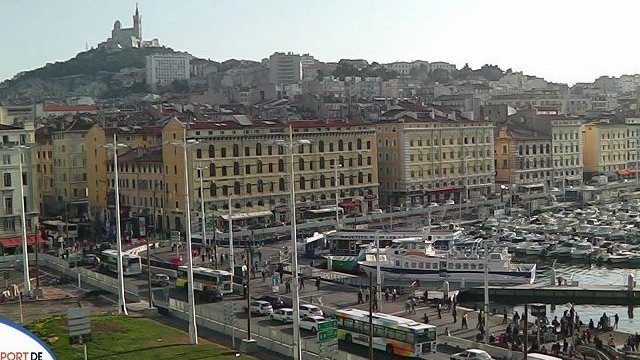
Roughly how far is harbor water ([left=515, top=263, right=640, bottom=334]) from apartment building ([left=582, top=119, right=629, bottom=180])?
46.0 meters

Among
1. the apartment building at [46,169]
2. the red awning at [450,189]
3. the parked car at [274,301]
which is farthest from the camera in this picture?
the red awning at [450,189]

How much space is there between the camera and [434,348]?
31.9 meters

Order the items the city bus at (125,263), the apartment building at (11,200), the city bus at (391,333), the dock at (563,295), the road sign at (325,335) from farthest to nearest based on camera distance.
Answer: the apartment building at (11,200)
the city bus at (125,263)
the dock at (563,295)
the city bus at (391,333)
the road sign at (325,335)

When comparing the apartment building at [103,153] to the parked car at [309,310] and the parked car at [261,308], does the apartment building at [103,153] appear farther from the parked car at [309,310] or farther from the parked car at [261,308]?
the parked car at [309,310]

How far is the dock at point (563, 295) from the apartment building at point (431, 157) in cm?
3443

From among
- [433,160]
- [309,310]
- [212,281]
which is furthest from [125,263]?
[433,160]

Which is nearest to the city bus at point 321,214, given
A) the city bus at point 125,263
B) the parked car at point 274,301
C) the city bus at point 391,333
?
the city bus at point 125,263

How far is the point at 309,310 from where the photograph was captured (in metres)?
36.8

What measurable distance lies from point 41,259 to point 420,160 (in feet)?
129

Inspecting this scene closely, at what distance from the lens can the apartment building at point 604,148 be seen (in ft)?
346

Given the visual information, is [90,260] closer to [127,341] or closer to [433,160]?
[127,341]

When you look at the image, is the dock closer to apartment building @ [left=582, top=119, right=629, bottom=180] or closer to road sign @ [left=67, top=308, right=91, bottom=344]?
road sign @ [left=67, top=308, right=91, bottom=344]

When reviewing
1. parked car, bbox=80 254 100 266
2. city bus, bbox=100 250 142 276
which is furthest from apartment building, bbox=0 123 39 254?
city bus, bbox=100 250 142 276

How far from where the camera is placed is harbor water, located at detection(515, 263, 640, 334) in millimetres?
43875
